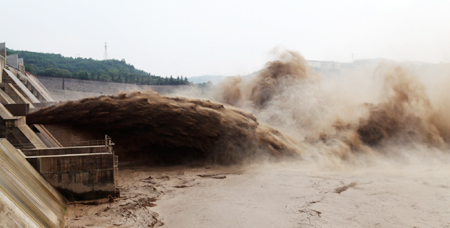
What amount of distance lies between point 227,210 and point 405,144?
46.7 feet

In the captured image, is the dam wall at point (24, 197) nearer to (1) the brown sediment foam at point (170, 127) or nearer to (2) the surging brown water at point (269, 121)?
(1) the brown sediment foam at point (170, 127)

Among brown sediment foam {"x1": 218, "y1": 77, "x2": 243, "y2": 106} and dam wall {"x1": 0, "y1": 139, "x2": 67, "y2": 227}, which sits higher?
brown sediment foam {"x1": 218, "y1": 77, "x2": 243, "y2": 106}

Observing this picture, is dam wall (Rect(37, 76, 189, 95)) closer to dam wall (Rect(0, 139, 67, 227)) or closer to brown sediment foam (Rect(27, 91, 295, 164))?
brown sediment foam (Rect(27, 91, 295, 164))

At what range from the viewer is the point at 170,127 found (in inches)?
661

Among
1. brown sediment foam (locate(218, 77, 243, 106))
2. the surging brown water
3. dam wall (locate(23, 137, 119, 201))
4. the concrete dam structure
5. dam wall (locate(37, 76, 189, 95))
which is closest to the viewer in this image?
the concrete dam structure

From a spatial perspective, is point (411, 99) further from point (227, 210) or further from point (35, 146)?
point (35, 146)

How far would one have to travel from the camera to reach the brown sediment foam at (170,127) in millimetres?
15125

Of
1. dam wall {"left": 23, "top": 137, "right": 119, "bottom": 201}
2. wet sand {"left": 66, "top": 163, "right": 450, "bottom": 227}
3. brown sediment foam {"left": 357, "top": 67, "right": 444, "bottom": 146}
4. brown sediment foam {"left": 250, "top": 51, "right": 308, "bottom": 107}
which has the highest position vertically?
brown sediment foam {"left": 250, "top": 51, "right": 308, "bottom": 107}

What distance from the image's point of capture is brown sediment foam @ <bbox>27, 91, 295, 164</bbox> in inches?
595

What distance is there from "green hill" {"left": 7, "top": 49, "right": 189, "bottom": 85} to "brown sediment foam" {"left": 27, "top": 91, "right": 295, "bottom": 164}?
161 ft

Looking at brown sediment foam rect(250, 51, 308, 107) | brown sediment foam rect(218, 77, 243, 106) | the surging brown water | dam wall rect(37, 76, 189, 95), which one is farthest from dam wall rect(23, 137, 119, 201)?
dam wall rect(37, 76, 189, 95)

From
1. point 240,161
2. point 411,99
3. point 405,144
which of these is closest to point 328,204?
point 240,161

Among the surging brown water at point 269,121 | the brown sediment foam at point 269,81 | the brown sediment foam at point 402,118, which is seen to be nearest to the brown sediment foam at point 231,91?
the brown sediment foam at point 269,81

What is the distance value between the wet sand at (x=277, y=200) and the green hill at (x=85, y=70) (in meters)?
54.8
